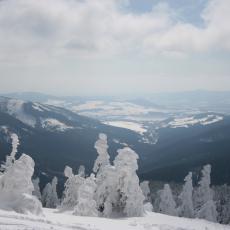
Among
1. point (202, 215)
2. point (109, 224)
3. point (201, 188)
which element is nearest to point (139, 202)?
point (109, 224)

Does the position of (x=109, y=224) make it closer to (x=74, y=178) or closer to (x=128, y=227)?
(x=128, y=227)

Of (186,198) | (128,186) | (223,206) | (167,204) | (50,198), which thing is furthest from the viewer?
(223,206)

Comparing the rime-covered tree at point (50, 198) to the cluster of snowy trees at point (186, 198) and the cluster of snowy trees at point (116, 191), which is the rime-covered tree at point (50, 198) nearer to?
the cluster of snowy trees at point (186, 198)

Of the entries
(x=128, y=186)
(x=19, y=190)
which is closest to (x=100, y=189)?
(x=128, y=186)

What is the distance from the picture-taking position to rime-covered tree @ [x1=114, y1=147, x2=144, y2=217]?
53156mm

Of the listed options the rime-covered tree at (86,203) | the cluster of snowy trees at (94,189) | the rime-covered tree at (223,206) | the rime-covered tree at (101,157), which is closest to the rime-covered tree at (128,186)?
the cluster of snowy trees at (94,189)

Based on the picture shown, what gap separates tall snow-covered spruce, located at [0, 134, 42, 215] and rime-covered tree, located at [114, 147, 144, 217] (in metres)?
12.7

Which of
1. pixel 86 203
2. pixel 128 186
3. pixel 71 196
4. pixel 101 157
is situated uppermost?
pixel 101 157

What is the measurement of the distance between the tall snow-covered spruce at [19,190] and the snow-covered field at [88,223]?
1.90 metres

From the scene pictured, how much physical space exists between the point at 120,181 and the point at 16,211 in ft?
56.4

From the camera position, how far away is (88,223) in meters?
40.9

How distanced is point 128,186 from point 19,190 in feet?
50.2

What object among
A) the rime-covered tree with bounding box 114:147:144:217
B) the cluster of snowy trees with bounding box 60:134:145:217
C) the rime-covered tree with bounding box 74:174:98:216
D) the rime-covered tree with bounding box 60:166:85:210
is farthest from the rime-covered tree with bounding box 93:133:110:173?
the rime-covered tree with bounding box 74:174:98:216

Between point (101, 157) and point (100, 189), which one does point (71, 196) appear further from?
point (100, 189)
